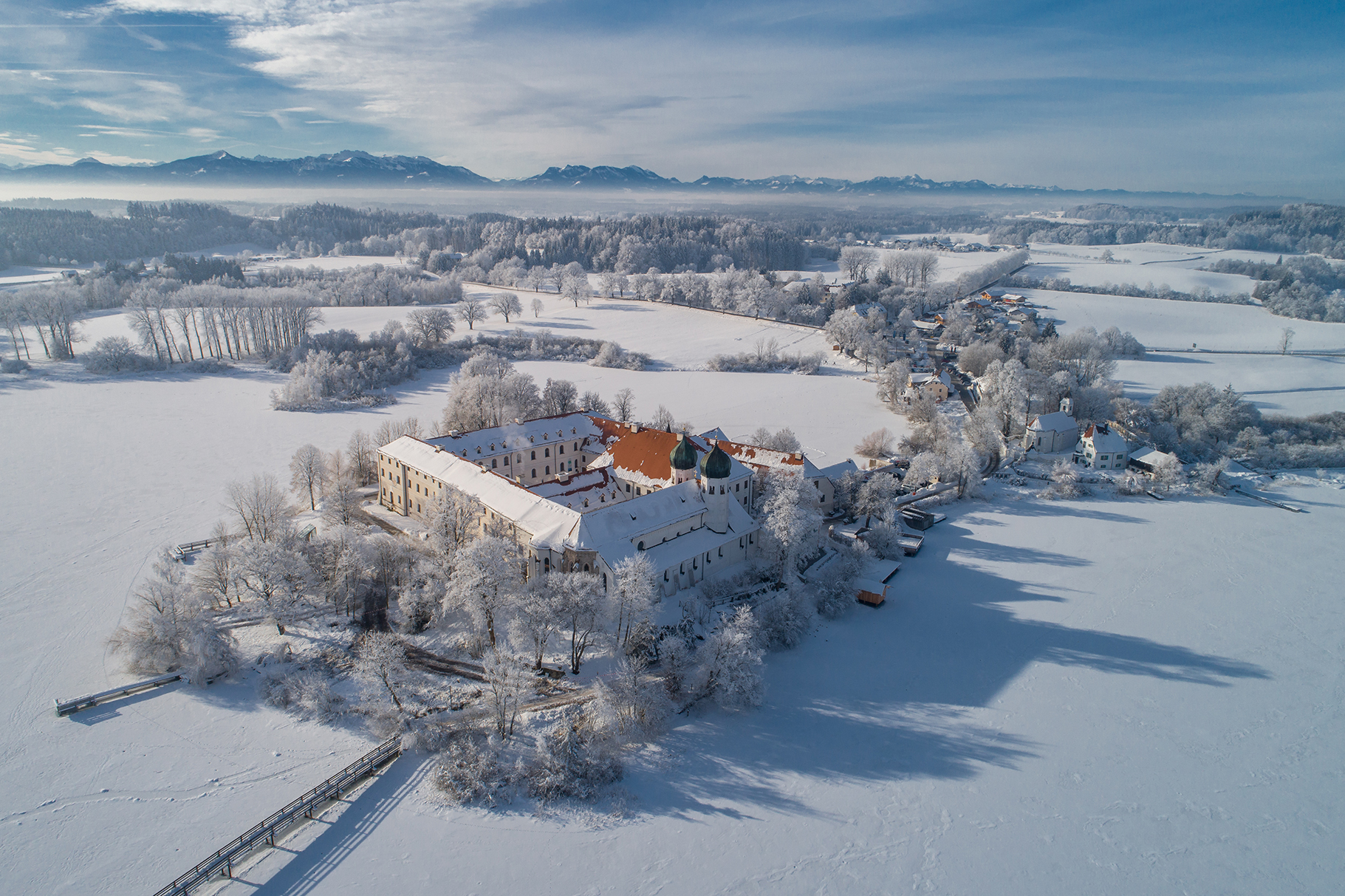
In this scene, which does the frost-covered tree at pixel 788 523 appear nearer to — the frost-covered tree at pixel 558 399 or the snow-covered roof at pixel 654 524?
the snow-covered roof at pixel 654 524

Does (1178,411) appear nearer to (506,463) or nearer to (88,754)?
(506,463)

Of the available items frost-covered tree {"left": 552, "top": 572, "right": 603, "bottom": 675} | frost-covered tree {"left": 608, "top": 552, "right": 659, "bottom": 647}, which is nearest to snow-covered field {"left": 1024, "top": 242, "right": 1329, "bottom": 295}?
frost-covered tree {"left": 608, "top": 552, "right": 659, "bottom": 647}

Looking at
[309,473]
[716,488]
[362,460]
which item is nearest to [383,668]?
[716,488]

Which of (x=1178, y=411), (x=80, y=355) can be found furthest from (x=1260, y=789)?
(x=80, y=355)

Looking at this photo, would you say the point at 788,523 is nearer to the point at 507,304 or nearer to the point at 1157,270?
the point at 507,304

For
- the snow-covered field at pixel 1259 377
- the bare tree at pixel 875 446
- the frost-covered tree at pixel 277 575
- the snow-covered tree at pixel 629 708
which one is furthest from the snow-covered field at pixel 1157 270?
the frost-covered tree at pixel 277 575
